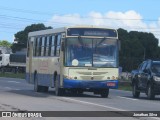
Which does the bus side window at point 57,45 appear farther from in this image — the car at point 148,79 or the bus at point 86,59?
the car at point 148,79

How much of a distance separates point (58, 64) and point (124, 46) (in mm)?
85469

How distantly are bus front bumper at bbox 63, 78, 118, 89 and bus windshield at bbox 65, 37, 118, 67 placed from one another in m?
0.74

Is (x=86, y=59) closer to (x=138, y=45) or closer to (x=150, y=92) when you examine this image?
(x=150, y=92)

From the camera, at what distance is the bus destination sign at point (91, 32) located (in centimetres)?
2656

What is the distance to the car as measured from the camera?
86.6ft

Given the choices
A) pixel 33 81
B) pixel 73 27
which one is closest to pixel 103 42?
pixel 73 27

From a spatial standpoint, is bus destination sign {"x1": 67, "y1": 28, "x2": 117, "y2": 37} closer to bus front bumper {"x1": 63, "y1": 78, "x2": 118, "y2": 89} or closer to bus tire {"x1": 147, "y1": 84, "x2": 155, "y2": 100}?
bus front bumper {"x1": 63, "y1": 78, "x2": 118, "y2": 89}

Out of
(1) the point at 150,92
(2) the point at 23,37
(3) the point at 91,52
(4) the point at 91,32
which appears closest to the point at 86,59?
(3) the point at 91,52

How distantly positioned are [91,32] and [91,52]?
1.00 m

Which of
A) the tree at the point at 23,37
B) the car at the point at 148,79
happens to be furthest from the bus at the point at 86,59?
the tree at the point at 23,37

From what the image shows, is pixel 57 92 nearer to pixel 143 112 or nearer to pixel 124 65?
pixel 143 112

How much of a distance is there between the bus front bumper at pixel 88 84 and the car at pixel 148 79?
63.8 inches

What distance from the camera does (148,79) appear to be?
26.9 meters

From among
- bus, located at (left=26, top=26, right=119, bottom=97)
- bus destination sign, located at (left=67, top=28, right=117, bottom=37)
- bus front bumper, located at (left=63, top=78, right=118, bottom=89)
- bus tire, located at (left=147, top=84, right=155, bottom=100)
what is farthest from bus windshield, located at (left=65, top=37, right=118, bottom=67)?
bus tire, located at (left=147, top=84, right=155, bottom=100)
